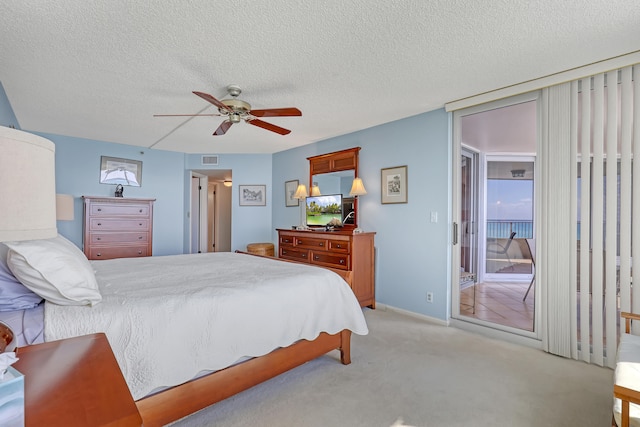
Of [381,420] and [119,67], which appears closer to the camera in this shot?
[381,420]

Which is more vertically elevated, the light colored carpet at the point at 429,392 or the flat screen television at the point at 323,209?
the flat screen television at the point at 323,209

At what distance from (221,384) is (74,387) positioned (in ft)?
Result: 3.69

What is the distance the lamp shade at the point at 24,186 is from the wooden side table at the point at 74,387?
0.36 meters

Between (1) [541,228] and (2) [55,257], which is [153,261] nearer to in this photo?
(2) [55,257]

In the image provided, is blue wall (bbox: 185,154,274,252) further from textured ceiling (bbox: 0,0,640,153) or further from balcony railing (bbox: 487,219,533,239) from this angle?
balcony railing (bbox: 487,219,533,239)

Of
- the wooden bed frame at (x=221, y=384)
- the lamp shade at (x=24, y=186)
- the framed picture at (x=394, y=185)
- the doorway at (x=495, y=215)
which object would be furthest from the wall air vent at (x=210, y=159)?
the lamp shade at (x=24, y=186)

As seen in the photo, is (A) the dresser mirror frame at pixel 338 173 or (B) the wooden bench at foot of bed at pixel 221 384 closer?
(B) the wooden bench at foot of bed at pixel 221 384

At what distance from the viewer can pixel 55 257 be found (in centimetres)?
142

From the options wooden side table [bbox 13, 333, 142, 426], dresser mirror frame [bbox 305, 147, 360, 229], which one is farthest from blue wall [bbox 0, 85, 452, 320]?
wooden side table [bbox 13, 333, 142, 426]

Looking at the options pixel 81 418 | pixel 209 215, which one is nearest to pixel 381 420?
pixel 81 418

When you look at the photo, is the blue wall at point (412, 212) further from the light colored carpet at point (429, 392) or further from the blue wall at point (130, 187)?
the blue wall at point (130, 187)

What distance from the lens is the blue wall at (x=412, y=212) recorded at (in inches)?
137

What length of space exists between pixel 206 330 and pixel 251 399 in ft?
2.21

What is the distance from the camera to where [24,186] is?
656 millimetres
